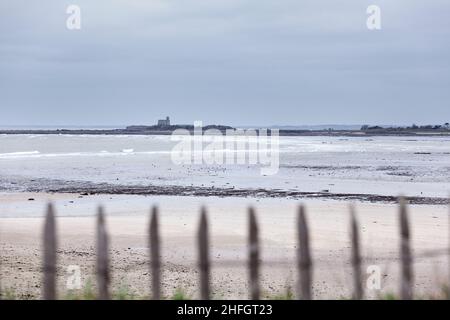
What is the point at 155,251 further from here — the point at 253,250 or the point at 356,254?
the point at 356,254

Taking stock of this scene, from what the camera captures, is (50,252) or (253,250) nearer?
(253,250)

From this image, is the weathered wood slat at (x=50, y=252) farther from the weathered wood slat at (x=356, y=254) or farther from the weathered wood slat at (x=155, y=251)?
the weathered wood slat at (x=356, y=254)

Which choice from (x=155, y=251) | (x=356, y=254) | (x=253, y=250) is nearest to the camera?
(x=253, y=250)

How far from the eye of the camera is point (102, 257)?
16.4 ft

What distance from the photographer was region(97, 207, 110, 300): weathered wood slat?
4.97m

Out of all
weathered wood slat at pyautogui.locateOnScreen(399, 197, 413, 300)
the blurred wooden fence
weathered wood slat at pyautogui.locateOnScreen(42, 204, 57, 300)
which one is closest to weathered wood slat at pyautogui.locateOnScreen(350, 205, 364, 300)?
the blurred wooden fence

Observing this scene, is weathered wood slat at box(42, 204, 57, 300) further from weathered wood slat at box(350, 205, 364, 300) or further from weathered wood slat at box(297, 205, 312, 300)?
weathered wood slat at box(350, 205, 364, 300)

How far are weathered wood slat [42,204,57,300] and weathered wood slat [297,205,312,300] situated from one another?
196 cm

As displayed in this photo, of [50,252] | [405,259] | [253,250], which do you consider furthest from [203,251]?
[405,259]

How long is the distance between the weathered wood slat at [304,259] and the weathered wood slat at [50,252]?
6.43 feet

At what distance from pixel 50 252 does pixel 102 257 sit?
1.42 feet

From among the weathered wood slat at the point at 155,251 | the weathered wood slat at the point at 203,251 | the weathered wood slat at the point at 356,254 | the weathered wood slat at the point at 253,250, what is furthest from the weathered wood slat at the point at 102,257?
the weathered wood slat at the point at 356,254
